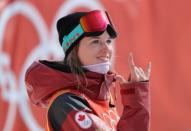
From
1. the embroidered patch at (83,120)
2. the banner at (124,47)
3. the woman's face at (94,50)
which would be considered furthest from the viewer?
the banner at (124,47)

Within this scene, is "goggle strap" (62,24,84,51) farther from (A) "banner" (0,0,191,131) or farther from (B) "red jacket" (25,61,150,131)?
(A) "banner" (0,0,191,131)

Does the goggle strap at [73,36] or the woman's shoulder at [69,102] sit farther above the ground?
the goggle strap at [73,36]

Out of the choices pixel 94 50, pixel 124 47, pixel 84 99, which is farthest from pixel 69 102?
pixel 124 47

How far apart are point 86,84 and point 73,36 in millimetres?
199

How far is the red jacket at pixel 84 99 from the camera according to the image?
75.1 inches

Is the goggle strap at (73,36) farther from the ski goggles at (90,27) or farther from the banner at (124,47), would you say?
the banner at (124,47)

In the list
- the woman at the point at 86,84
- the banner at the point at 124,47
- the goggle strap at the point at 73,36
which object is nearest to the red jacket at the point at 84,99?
the woman at the point at 86,84

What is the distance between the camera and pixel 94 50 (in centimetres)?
200

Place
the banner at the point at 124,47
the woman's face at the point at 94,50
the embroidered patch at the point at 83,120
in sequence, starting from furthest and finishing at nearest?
the banner at the point at 124,47 < the woman's face at the point at 94,50 < the embroidered patch at the point at 83,120

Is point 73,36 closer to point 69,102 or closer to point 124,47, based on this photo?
point 69,102

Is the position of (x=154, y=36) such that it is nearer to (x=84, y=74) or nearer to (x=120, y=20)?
(x=120, y=20)

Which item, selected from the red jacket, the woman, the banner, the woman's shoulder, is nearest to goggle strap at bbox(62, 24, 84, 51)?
the woman

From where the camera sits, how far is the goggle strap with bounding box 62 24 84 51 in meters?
2.04

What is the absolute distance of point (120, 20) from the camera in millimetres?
3475
